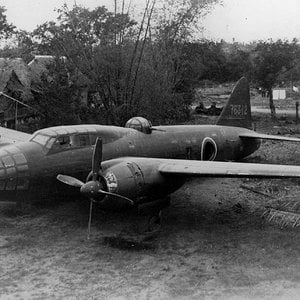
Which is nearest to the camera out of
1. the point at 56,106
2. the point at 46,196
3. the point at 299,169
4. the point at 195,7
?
the point at 299,169

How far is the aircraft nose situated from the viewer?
34.7 feet

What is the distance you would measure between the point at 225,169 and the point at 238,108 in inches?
339

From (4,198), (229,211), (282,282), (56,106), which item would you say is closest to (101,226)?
(4,198)

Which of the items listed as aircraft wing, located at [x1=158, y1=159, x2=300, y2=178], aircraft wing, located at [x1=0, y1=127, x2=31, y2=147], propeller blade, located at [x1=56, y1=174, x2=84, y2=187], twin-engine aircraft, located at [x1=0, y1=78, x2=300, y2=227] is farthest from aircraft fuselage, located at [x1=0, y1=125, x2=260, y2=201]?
aircraft wing, located at [x1=0, y1=127, x2=31, y2=147]

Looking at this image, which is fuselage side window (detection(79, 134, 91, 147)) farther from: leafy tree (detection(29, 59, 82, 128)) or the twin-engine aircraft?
leafy tree (detection(29, 59, 82, 128))

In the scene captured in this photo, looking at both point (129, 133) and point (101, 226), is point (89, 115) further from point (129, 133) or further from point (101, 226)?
point (101, 226)

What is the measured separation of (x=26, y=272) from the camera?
852 cm

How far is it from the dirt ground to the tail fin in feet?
15.4

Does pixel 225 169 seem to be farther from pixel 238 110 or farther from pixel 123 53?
pixel 123 53

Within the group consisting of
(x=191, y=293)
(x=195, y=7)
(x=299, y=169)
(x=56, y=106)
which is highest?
(x=195, y=7)

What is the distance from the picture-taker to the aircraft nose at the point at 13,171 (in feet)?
34.7

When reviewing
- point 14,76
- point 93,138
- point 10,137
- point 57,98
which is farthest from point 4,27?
point 93,138

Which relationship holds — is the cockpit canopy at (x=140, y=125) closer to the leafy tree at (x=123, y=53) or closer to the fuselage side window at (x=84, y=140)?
the fuselage side window at (x=84, y=140)

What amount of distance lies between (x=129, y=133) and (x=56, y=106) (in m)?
10.3
